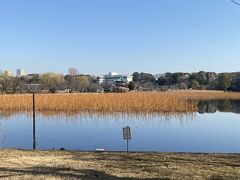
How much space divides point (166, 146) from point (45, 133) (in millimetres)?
5492

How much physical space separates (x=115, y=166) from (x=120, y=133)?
9655mm

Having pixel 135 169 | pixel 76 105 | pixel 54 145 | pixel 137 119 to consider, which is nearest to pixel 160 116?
pixel 137 119

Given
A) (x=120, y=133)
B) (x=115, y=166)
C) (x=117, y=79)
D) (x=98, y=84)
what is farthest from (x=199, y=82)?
(x=115, y=166)

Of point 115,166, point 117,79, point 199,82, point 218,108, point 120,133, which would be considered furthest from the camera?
point 117,79

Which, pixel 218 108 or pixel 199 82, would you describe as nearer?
pixel 218 108

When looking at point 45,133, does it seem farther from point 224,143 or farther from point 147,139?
point 224,143

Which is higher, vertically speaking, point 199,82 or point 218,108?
point 199,82

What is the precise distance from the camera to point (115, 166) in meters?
6.98

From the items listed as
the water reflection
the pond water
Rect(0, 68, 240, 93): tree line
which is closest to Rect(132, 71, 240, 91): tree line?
Rect(0, 68, 240, 93): tree line

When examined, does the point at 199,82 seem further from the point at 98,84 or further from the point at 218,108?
the point at 218,108

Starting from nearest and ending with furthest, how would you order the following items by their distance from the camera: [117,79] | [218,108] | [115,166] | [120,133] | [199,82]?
[115,166] < [120,133] < [218,108] < [199,82] < [117,79]

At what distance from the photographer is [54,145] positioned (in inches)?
543

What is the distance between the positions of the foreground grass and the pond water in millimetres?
4573

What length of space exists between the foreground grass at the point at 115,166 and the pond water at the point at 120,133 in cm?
457
